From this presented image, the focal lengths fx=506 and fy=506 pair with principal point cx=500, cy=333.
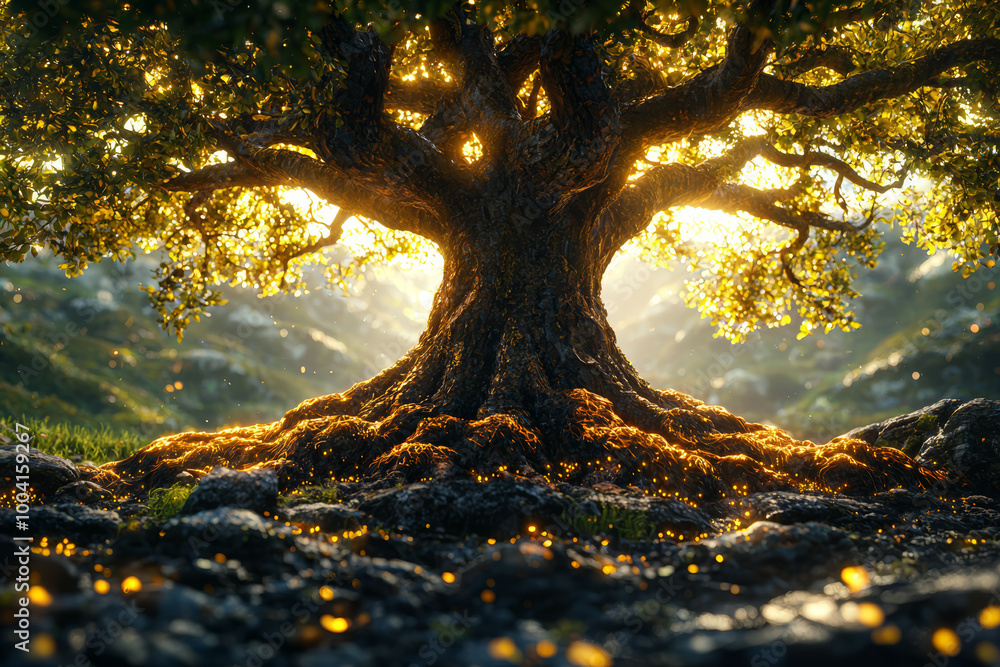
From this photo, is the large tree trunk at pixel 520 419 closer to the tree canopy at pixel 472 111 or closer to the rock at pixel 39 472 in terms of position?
the rock at pixel 39 472

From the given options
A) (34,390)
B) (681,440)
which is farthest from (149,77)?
(34,390)

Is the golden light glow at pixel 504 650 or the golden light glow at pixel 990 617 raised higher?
the golden light glow at pixel 990 617

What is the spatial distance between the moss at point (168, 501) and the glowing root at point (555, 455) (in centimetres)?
74

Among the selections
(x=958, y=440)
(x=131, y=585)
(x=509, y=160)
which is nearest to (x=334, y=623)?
(x=131, y=585)

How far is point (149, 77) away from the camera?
916cm

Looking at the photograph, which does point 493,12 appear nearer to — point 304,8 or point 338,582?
point 304,8

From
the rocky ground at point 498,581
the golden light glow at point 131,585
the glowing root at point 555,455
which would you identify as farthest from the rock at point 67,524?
the glowing root at point 555,455

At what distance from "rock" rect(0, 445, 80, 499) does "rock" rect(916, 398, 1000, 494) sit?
13.4 metres

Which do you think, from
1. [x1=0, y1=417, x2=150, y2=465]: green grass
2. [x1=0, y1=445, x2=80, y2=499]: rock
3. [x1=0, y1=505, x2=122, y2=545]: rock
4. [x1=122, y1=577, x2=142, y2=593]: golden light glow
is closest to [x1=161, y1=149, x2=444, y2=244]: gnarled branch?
[x1=0, y1=445, x2=80, y2=499]: rock

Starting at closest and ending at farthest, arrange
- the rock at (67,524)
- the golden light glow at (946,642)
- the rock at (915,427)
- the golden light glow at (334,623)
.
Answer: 1. the golden light glow at (946,642)
2. the golden light glow at (334,623)
3. the rock at (67,524)
4. the rock at (915,427)

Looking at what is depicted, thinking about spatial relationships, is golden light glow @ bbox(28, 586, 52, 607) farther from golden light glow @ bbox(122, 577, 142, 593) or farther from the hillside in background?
the hillside in background

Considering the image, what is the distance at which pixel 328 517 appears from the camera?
17.1 feet

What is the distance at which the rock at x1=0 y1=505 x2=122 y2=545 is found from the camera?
15.5 feet

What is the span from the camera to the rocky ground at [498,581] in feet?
8.65
